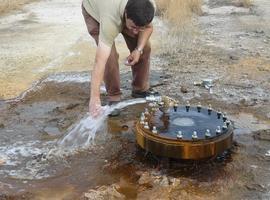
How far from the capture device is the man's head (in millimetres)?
3330

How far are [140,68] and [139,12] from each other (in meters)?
1.50

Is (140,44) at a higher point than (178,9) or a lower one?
higher

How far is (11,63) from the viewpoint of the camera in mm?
6281

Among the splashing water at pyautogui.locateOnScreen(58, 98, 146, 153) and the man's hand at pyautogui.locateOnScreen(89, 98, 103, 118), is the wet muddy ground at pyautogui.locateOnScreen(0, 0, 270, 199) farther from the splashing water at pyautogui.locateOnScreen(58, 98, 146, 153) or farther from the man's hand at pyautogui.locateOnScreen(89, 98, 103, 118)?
the man's hand at pyautogui.locateOnScreen(89, 98, 103, 118)

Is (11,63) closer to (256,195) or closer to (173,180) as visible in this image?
(173,180)

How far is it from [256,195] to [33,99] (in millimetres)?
2733

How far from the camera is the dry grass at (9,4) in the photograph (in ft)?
32.6

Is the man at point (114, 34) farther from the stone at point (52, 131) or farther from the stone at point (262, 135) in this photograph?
the stone at point (262, 135)

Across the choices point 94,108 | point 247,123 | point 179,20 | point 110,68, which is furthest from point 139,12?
point 179,20

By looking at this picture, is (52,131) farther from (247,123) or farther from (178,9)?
(178,9)

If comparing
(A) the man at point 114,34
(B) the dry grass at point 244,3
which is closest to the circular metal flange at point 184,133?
Answer: (A) the man at point 114,34

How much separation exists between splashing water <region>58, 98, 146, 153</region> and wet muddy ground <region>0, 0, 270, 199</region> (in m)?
0.07

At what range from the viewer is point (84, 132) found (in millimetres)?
4211

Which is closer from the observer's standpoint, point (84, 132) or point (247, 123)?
point (84, 132)
